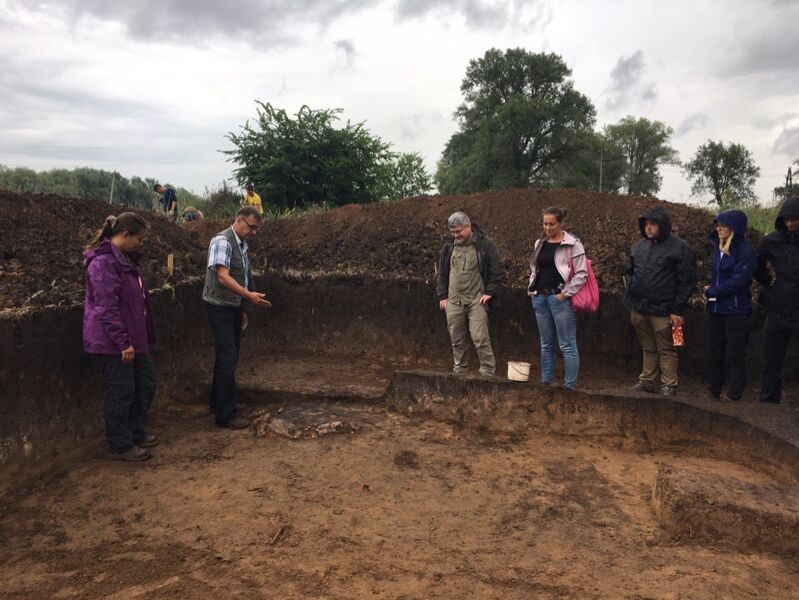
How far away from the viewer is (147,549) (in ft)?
10.0

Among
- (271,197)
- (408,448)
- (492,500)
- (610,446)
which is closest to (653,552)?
(492,500)

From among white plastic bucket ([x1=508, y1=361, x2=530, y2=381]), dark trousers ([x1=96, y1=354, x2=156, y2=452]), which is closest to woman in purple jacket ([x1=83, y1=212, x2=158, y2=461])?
dark trousers ([x1=96, y1=354, x2=156, y2=452])

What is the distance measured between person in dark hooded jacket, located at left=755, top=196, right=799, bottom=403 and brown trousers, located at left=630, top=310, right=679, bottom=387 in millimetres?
700

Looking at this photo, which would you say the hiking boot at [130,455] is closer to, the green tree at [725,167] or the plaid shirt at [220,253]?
the plaid shirt at [220,253]

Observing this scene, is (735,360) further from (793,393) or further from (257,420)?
(257,420)

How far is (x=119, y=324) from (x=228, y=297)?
0.96 m

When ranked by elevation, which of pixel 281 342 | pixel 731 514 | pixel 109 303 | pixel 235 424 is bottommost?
pixel 235 424

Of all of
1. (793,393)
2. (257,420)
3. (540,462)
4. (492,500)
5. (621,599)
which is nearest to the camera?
(621,599)

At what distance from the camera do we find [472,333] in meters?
5.48

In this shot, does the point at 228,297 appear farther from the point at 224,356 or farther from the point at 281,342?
the point at 281,342

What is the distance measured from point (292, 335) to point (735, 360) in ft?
17.0

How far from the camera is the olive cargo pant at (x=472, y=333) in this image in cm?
545

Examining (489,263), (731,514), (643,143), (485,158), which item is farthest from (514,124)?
(731,514)

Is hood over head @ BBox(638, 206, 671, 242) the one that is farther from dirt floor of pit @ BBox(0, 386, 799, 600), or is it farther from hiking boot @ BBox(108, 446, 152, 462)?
hiking boot @ BBox(108, 446, 152, 462)
